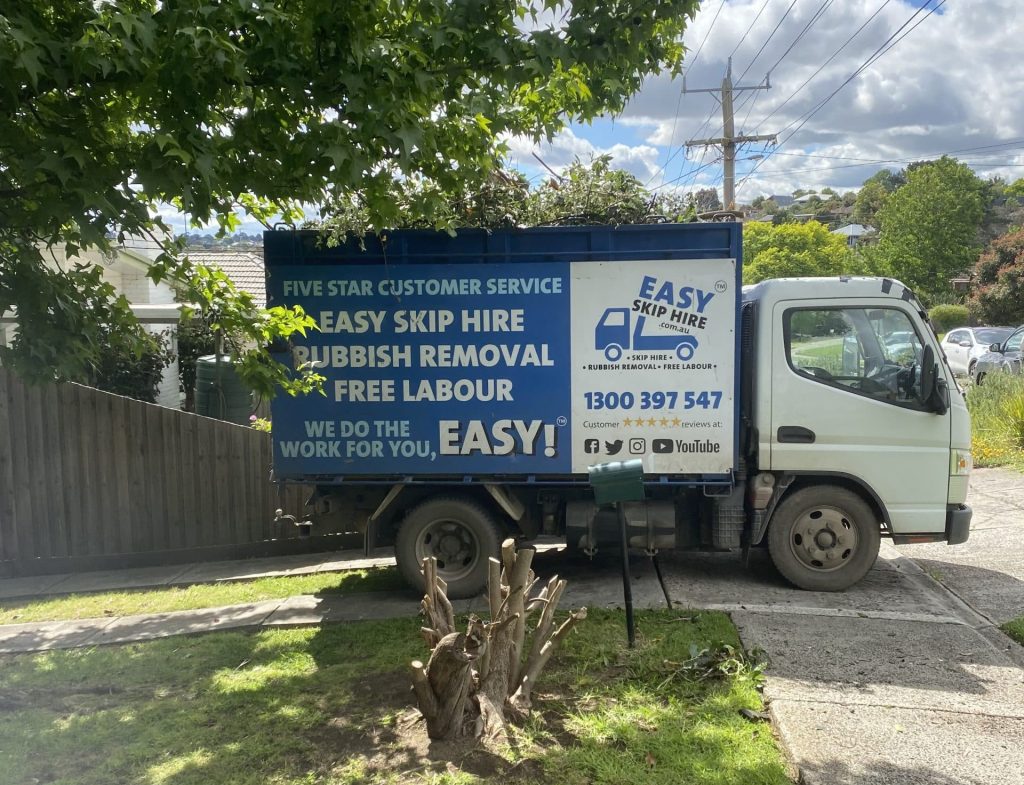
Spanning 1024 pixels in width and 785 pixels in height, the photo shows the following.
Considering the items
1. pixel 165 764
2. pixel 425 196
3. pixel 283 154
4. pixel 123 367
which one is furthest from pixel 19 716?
pixel 123 367

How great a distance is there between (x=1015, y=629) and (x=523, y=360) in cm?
381

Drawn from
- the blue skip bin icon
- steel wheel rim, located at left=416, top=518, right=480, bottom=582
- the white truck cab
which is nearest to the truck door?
the white truck cab

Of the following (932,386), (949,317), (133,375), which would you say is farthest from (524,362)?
(949,317)

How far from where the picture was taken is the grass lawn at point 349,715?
12.5 ft

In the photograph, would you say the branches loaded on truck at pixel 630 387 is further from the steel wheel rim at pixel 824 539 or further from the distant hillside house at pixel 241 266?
the distant hillside house at pixel 241 266

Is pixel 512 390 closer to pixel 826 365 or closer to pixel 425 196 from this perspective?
pixel 425 196

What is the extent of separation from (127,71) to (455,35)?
1602mm

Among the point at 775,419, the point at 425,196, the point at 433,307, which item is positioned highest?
the point at 425,196

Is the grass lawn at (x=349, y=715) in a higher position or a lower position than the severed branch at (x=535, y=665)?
lower

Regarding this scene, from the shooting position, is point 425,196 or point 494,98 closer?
point 494,98

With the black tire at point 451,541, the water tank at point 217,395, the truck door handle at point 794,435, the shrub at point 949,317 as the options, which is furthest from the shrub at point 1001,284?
the black tire at point 451,541

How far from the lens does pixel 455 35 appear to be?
14.1 ft

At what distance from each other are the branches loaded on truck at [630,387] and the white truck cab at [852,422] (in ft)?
0.05

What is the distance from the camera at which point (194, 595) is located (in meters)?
7.17
